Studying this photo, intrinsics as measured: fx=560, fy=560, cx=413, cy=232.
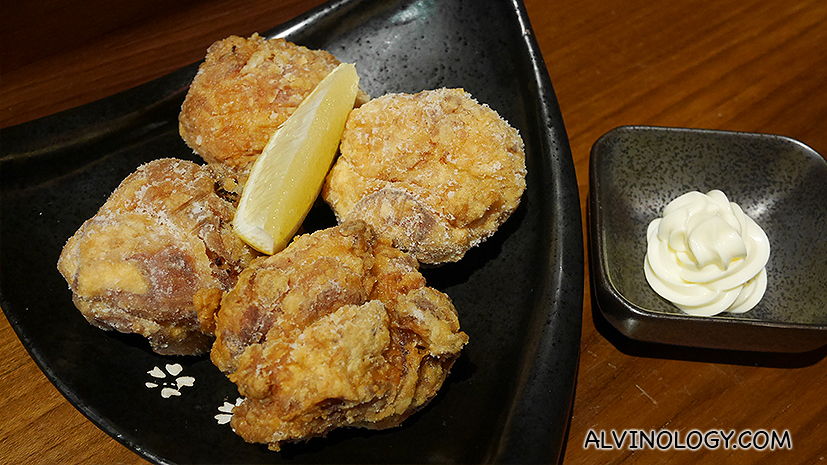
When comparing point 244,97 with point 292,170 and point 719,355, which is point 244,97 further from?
point 719,355

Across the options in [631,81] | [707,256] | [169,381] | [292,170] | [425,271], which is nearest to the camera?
[292,170]

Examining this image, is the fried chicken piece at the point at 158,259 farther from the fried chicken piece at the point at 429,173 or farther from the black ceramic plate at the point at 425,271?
the fried chicken piece at the point at 429,173

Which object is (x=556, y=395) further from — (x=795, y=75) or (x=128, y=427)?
(x=795, y=75)

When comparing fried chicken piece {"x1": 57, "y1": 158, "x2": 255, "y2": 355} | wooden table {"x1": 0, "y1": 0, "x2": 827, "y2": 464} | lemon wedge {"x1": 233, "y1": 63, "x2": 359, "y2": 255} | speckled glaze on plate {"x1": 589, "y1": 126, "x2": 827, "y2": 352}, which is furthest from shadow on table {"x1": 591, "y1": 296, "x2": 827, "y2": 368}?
fried chicken piece {"x1": 57, "y1": 158, "x2": 255, "y2": 355}

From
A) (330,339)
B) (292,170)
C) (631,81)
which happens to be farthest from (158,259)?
(631,81)

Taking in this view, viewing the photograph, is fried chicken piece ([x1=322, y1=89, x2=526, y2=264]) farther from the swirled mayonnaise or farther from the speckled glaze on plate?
the swirled mayonnaise

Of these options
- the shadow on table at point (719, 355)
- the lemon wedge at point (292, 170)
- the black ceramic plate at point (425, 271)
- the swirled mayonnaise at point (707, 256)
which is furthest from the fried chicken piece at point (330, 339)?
the swirled mayonnaise at point (707, 256)
